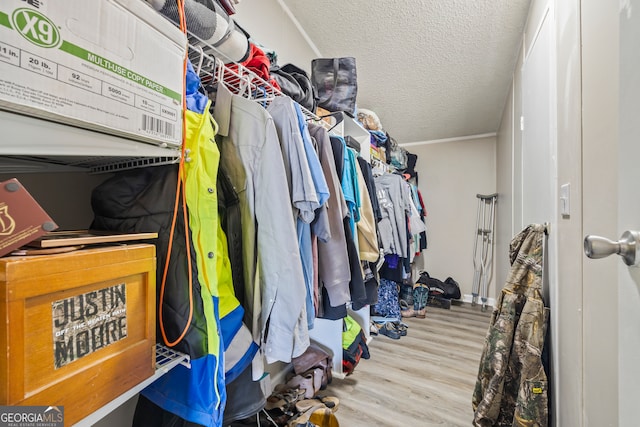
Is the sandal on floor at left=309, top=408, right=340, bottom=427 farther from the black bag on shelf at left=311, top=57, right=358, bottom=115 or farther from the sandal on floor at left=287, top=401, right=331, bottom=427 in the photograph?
the black bag on shelf at left=311, top=57, right=358, bottom=115

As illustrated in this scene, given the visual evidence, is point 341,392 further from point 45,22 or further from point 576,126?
point 45,22

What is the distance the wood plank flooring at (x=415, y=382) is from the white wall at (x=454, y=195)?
50.9 inches

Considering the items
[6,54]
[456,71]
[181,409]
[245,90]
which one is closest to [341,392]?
[181,409]

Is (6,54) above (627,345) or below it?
above

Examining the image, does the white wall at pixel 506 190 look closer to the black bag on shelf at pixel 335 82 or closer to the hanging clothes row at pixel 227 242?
the black bag on shelf at pixel 335 82

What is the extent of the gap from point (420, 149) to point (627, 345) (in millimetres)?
3947

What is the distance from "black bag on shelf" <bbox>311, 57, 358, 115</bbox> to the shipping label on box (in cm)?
126

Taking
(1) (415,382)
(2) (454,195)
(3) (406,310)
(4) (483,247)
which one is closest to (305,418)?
(1) (415,382)

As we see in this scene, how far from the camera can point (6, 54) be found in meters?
0.37

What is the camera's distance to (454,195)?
3.82m

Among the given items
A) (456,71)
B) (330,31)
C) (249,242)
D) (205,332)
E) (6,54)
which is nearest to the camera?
(6,54)

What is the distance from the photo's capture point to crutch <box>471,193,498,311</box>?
3512 mm

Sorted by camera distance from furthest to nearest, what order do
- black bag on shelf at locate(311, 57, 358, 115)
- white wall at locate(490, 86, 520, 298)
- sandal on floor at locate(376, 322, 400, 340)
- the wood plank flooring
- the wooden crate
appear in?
sandal on floor at locate(376, 322, 400, 340), white wall at locate(490, 86, 520, 298), black bag on shelf at locate(311, 57, 358, 115), the wood plank flooring, the wooden crate

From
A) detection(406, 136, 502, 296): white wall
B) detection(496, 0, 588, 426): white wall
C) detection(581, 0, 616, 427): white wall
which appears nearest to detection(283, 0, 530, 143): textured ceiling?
detection(496, 0, 588, 426): white wall
